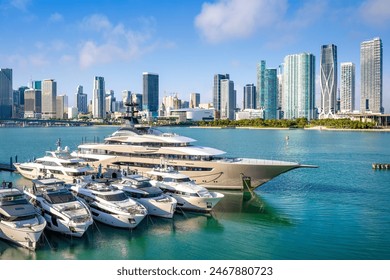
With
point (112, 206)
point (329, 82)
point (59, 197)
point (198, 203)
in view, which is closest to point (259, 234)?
point (198, 203)

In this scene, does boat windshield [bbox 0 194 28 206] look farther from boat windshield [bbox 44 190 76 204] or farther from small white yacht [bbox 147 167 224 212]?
small white yacht [bbox 147 167 224 212]

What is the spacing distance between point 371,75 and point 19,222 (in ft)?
571

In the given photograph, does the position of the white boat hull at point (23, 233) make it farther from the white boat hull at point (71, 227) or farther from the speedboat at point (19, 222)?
the white boat hull at point (71, 227)

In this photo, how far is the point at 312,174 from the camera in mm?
28641

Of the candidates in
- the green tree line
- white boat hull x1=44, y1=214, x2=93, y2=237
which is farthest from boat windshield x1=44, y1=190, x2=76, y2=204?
the green tree line

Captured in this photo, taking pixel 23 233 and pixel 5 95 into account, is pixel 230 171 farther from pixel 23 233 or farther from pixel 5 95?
pixel 5 95

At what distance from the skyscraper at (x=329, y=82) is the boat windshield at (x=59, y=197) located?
18585cm

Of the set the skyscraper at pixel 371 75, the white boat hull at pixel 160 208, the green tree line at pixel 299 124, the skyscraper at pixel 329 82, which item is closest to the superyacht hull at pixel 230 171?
the white boat hull at pixel 160 208

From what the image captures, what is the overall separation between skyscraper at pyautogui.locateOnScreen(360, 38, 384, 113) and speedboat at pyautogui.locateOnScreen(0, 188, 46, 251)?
163 meters

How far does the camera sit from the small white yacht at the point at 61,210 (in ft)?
44.4

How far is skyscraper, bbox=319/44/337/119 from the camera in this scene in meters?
192

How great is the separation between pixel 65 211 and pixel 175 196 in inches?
199

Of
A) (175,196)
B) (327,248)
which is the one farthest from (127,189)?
(327,248)
